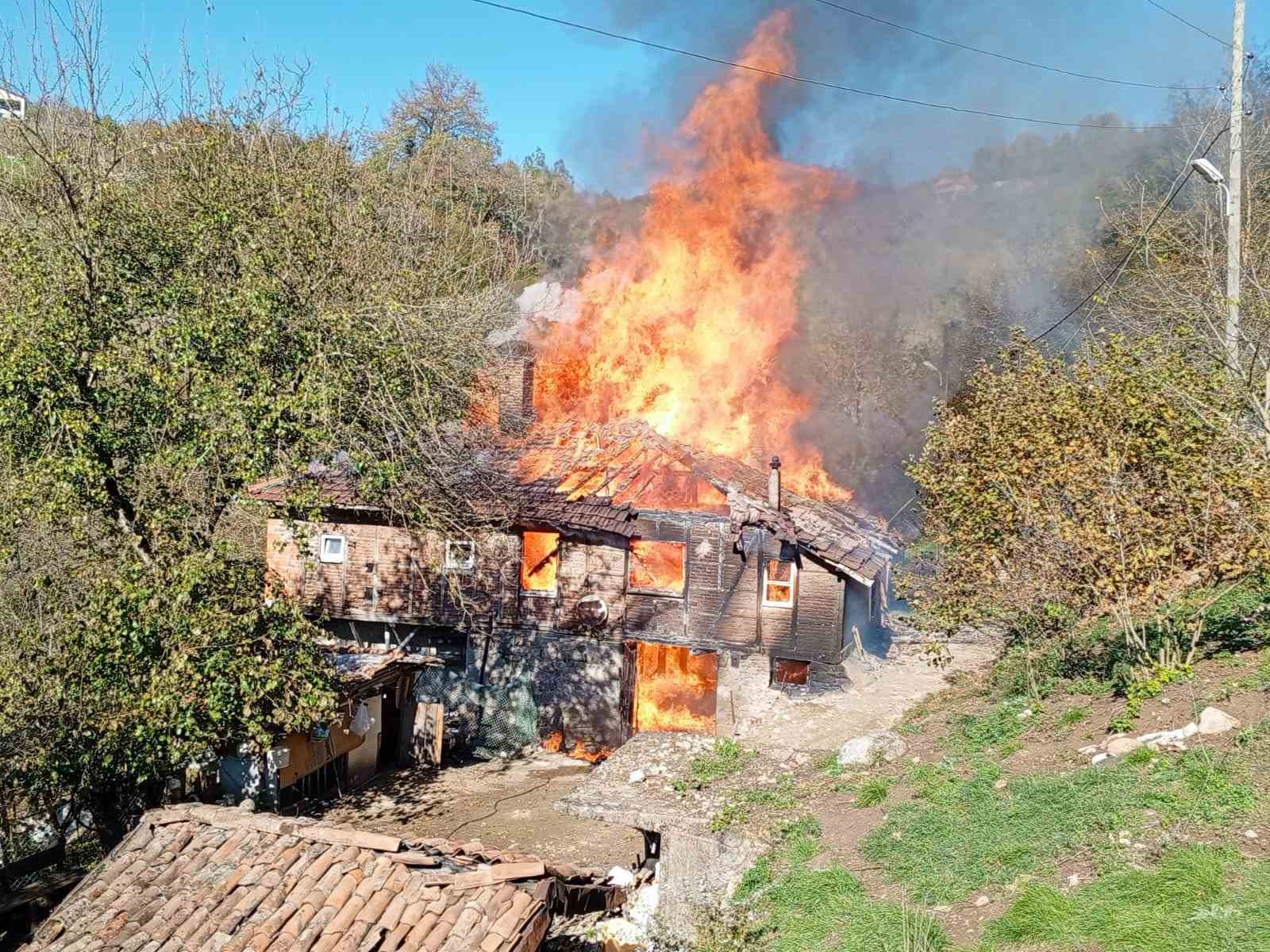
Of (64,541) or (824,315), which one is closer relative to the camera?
(64,541)

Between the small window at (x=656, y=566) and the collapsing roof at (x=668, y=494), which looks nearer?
the collapsing roof at (x=668, y=494)

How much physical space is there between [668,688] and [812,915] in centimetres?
1412

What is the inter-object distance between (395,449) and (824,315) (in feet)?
111

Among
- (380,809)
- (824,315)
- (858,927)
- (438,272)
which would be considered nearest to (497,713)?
(380,809)

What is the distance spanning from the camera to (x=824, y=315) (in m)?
45.8

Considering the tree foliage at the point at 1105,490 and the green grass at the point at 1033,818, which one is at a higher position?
the tree foliage at the point at 1105,490

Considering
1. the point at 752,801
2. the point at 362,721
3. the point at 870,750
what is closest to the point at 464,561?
the point at 362,721

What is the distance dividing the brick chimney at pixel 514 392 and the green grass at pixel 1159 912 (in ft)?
77.5

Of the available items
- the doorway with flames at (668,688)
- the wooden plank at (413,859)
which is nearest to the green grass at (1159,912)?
the wooden plank at (413,859)

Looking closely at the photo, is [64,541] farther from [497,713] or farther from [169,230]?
[497,713]

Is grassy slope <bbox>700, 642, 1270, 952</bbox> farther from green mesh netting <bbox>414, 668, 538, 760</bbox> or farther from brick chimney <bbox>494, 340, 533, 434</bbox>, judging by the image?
brick chimney <bbox>494, 340, 533, 434</bbox>

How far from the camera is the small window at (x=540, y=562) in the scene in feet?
77.0

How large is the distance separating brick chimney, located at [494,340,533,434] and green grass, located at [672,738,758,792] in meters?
17.5

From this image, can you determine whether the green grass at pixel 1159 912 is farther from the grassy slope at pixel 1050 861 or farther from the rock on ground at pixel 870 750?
the rock on ground at pixel 870 750
